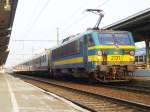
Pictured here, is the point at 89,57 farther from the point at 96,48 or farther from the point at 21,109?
the point at 21,109

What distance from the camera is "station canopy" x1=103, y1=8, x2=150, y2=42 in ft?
89.5

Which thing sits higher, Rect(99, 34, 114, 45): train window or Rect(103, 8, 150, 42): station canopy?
Rect(103, 8, 150, 42): station canopy

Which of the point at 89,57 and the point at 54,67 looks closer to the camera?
the point at 89,57

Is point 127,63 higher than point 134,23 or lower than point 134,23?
lower

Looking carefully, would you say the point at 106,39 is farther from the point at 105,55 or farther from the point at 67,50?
the point at 67,50

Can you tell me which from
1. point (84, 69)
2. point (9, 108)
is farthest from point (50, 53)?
point (9, 108)

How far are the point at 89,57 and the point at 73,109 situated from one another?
419 inches

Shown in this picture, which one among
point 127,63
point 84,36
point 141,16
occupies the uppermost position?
point 141,16

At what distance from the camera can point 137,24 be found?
30.2m

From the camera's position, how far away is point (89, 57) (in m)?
22.1

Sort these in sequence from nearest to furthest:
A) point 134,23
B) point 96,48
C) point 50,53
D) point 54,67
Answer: point 96,48
point 134,23
point 54,67
point 50,53

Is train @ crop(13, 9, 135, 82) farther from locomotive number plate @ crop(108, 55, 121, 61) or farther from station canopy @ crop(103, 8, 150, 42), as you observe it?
station canopy @ crop(103, 8, 150, 42)

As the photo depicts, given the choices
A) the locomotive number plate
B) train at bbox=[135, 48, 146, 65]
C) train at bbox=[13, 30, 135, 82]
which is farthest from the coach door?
train at bbox=[135, 48, 146, 65]

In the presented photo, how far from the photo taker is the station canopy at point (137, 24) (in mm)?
27278
